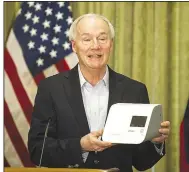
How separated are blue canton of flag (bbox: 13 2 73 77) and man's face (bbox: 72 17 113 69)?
926 mm

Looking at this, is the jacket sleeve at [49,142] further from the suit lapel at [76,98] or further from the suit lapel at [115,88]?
the suit lapel at [115,88]

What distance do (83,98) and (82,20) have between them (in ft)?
1.29

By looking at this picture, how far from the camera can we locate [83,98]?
2330mm

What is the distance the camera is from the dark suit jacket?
2.19 metres

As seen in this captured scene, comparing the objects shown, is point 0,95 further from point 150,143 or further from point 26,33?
point 26,33

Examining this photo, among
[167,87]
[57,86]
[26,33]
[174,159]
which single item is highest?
[26,33]

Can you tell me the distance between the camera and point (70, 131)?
2.23 metres

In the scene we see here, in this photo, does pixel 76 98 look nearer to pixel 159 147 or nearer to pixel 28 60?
pixel 159 147

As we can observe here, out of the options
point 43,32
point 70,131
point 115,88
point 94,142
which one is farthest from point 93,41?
point 43,32

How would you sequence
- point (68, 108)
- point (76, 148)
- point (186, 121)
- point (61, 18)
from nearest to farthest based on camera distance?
1. point (76, 148)
2. point (68, 108)
3. point (186, 121)
4. point (61, 18)

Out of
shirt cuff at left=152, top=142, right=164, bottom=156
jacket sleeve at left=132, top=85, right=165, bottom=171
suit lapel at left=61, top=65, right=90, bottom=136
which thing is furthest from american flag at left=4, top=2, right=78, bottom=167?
shirt cuff at left=152, top=142, right=164, bottom=156

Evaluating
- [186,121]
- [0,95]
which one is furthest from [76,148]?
[186,121]

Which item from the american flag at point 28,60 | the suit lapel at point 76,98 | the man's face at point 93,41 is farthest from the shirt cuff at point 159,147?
the american flag at point 28,60

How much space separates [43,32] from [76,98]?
108cm
